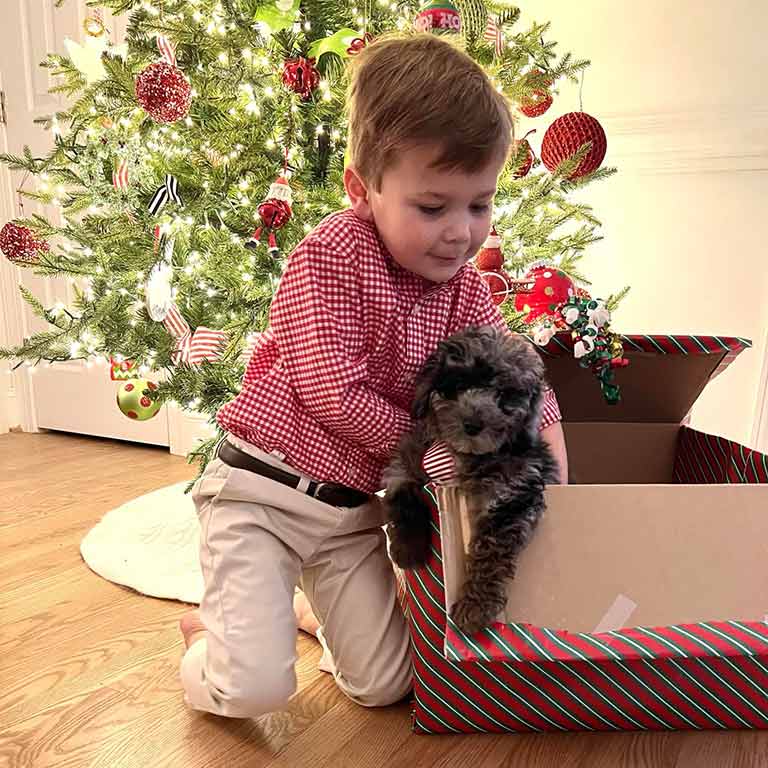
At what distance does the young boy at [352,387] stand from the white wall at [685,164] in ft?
3.69

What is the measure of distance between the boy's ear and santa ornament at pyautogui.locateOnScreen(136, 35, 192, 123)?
1.58 ft

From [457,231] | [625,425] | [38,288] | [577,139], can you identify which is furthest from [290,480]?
[38,288]

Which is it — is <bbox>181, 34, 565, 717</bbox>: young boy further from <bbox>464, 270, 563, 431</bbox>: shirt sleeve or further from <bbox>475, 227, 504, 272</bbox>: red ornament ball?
<bbox>475, 227, 504, 272</bbox>: red ornament ball

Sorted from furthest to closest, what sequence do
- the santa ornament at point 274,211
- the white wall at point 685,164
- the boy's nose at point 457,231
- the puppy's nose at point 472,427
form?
the white wall at point 685,164, the santa ornament at point 274,211, the boy's nose at point 457,231, the puppy's nose at point 472,427

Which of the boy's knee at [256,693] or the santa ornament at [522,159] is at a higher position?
the santa ornament at [522,159]

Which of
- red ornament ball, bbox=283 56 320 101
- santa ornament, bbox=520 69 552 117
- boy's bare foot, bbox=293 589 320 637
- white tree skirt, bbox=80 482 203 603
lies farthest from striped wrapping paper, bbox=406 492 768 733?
santa ornament, bbox=520 69 552 117

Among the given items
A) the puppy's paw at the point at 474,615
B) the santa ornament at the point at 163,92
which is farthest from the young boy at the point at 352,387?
the santa ornament at the point at 163,92

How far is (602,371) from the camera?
1011 mm

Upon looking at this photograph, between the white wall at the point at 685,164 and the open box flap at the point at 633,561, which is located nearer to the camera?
the open box flap at the point at 633,561

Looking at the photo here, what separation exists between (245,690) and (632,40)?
184 cm

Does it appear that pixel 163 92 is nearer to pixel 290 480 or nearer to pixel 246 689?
pixel 290 480

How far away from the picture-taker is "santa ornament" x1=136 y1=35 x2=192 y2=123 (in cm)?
120

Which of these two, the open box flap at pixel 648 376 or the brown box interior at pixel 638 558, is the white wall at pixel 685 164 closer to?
the open box flap at pixel 648 376

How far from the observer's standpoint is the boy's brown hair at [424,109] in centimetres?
82
